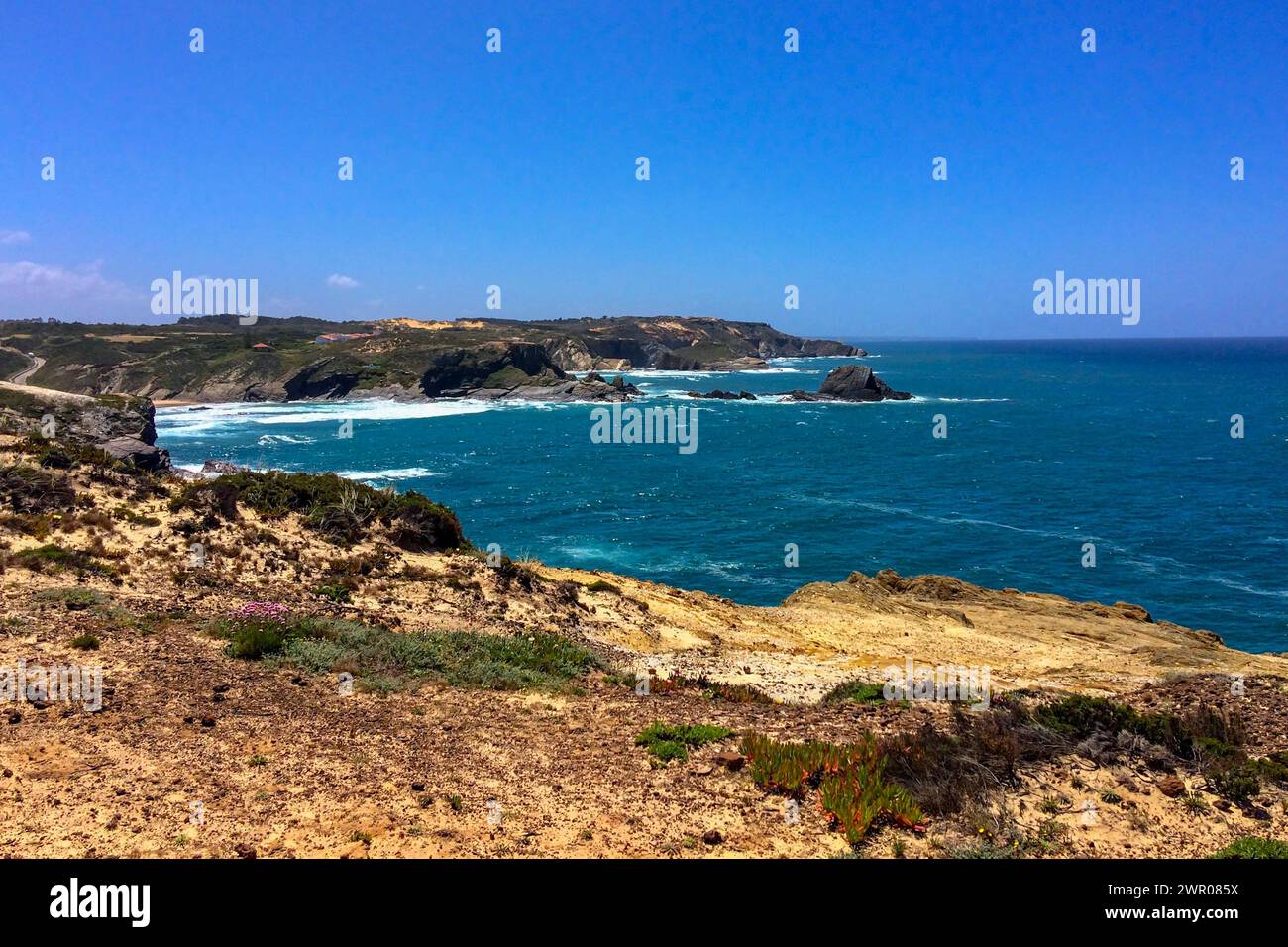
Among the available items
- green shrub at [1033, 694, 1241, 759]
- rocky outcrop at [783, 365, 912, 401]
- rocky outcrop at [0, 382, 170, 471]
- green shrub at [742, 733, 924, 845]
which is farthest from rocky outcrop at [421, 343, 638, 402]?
green shrub at [742, 733, 924, 845]

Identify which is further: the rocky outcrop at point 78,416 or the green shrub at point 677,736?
the rocky outcrop at point 78,416

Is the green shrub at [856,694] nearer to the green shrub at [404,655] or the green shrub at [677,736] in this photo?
the green shrub at [677,736]

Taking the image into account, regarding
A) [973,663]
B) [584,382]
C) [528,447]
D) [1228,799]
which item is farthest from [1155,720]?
[584,382]

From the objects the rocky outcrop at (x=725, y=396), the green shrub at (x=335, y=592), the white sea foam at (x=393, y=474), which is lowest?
the green shrub at (x=335, y=592)

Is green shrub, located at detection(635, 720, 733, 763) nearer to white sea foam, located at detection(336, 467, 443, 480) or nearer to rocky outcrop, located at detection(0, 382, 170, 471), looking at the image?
rocky outcrop, located at detection(0, 382, 170, 471)

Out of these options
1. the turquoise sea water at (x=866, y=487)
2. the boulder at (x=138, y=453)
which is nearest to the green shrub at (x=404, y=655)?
the turquoise sea water at (x=866, y=487)

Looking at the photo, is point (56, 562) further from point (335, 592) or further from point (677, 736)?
point (677, 736)

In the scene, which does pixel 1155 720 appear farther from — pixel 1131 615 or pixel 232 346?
pixel 232 346
